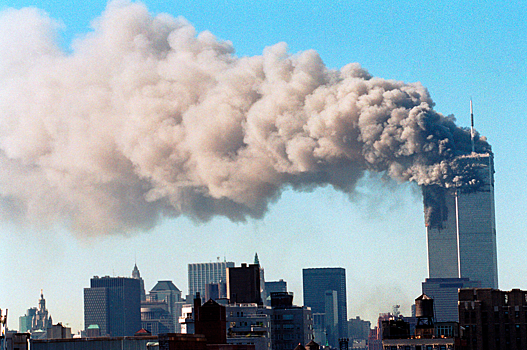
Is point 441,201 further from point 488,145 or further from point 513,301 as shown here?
point 513,301

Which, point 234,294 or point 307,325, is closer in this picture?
point 307,325

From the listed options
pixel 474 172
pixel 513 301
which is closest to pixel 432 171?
pixel 474 172

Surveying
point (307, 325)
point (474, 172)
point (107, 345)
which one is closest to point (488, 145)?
point (474, 172)

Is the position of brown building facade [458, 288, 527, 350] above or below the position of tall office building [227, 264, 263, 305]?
below

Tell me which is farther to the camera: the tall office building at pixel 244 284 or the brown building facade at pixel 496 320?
the tall office building at pixel 244 284

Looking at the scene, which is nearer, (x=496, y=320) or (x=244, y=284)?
(x=496, y=320)

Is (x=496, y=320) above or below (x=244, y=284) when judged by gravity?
below

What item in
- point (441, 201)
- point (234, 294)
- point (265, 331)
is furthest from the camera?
point (441, 201)

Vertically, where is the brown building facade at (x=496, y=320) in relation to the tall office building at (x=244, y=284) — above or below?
below

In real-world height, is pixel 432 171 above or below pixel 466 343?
above

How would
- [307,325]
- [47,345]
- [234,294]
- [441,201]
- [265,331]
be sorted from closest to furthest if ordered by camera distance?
[47,345] < [265,331] < [307,325] < [234,294] < [441,201]

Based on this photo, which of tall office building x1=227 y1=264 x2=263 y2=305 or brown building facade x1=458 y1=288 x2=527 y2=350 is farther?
tall office building x1=227 y1=264 x2=263 y2=305
